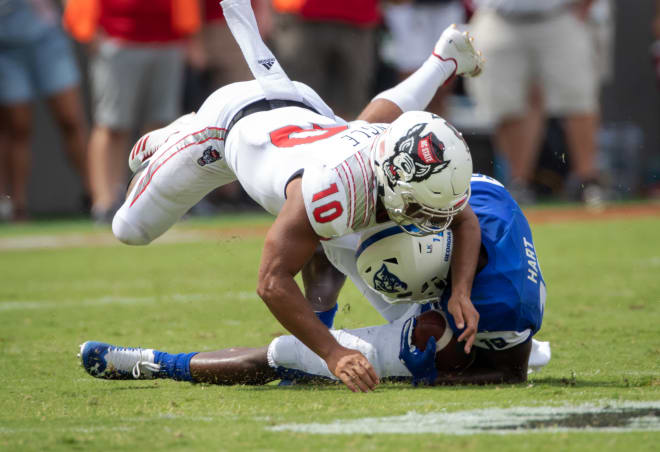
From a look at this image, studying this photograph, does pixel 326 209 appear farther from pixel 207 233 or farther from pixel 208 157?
pixel 207 233

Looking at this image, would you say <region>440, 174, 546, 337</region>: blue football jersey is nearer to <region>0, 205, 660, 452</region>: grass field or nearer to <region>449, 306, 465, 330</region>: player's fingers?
<region>449, 306, 465, 330</region>: player's fingers

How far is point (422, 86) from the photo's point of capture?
4707mm

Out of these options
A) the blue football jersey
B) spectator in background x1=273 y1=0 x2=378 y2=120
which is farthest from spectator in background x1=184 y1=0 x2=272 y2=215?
the blue football jersey

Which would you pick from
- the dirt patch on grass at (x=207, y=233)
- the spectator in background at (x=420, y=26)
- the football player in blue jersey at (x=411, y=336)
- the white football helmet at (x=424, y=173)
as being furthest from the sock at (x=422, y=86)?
the spectator in background at (x=420, y=26)

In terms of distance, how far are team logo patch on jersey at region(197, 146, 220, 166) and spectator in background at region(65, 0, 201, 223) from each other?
14.6 ft

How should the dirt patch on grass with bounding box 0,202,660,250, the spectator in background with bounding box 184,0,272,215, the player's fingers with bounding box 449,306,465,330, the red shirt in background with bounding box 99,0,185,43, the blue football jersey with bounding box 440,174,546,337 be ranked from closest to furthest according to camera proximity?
the player's fingers with bounding box 449,306,465,330
the blue football jersey with bounding box 440,174,546,337
the dirt patch on grass with bounding box 0,202,660,250
the red shirt in background with bounding box 99,0,185,43
the spectator in background with bounding box 184,0,272,215

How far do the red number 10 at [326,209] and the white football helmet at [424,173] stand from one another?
0.60 ft

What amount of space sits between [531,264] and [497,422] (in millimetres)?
897

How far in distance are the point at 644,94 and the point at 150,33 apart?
20.6 ft

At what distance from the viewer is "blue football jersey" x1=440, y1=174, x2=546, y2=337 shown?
3525mm

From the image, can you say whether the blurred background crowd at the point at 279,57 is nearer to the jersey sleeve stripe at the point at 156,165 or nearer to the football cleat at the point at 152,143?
the football cleat at the point at 152,143

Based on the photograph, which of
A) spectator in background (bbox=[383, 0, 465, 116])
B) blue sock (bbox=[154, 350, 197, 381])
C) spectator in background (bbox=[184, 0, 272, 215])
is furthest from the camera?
spectator in background (bbox=[383, 0, 465, 116])

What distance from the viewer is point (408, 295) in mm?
3623

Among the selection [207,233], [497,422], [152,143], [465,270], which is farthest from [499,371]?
[207,233]
